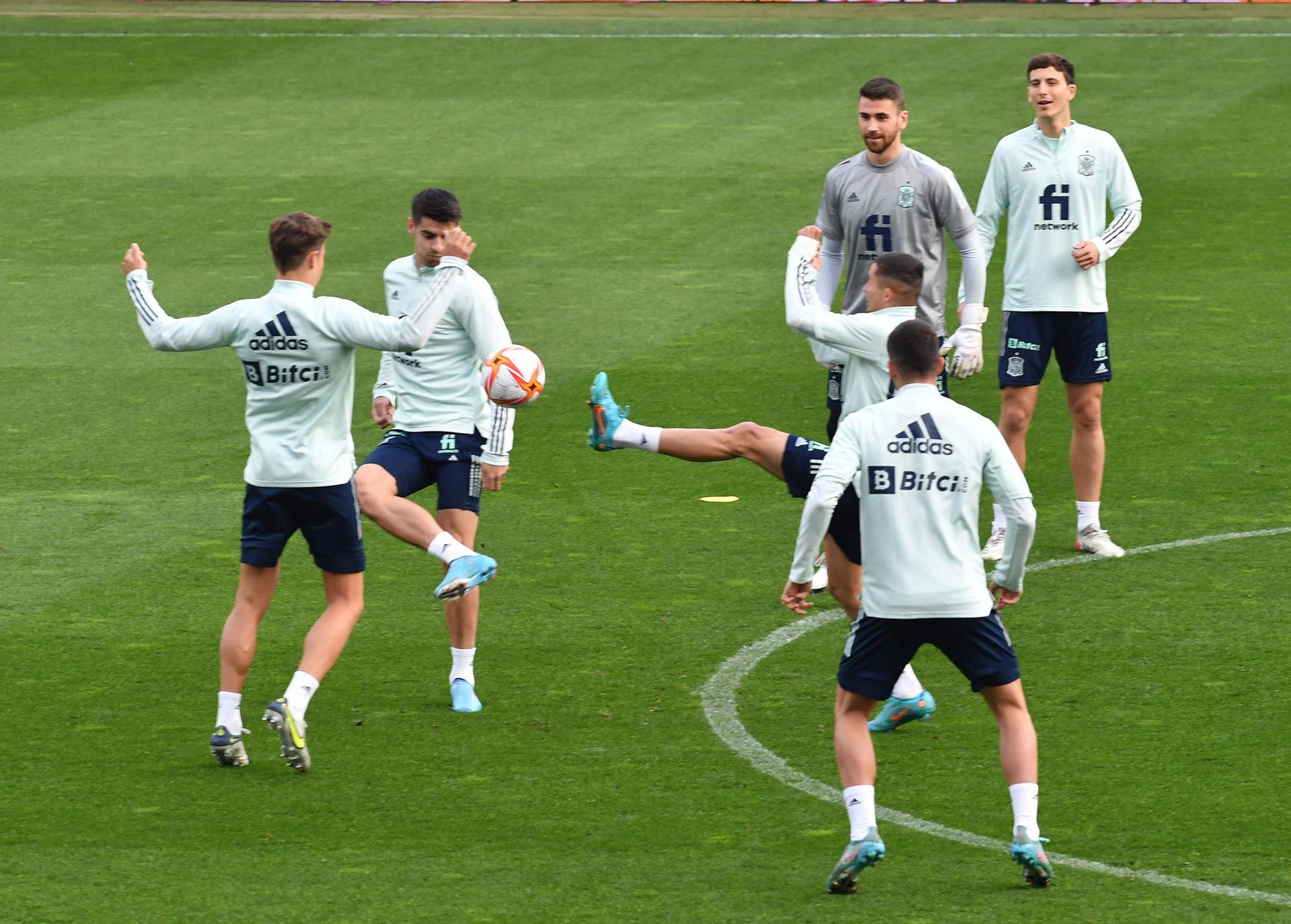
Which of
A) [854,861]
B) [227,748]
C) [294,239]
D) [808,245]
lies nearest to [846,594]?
[808,245]

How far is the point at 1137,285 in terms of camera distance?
16.4 metres

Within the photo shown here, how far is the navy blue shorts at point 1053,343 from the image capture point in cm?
1033

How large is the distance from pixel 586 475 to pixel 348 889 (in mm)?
5846

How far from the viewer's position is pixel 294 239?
7.49 meters

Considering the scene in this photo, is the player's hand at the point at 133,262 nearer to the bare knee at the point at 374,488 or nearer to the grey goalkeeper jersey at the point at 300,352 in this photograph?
the grey goalkeeper jersey at the point at 300,352

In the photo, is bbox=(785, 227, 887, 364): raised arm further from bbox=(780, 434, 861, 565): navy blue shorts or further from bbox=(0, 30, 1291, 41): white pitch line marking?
bbox=(0, 30, 1291, 41): white pitch line marking

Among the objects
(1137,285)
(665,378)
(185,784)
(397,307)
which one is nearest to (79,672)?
(185,784)

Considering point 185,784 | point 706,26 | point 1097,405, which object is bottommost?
point 185,784

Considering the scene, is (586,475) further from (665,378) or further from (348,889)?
(348,889)

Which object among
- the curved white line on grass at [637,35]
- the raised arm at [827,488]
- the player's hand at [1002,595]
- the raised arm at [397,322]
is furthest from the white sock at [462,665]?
the curved white line on grass at [637,35]

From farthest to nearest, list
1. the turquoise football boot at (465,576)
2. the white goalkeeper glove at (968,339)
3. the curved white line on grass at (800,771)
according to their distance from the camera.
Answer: the white goalkeeper glove at (968,339)
the turquoise football boot at (465,576)
the curved white line on grass at (800,771)

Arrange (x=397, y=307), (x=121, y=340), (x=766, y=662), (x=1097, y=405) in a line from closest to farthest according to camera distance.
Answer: (x=397, y=307) → (x=766, y=662) → (x=1097, y=405) → (x=121, y=340)

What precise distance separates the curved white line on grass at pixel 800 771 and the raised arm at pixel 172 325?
252 cm

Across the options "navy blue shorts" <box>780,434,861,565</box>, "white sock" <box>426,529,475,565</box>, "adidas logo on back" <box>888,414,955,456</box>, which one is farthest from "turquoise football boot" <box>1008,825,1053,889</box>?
"white sock" <box>426,529,475,565</box>
